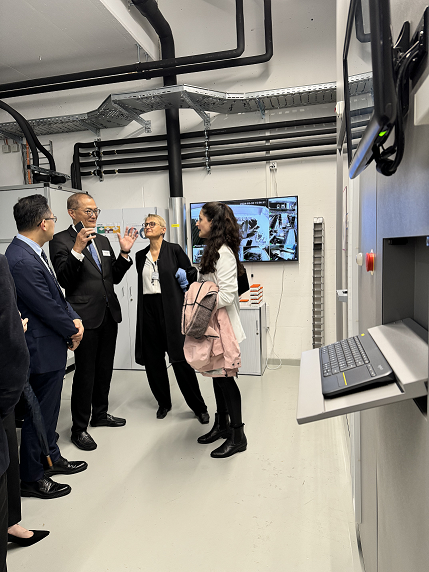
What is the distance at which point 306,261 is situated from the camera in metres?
4.62

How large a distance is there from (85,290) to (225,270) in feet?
3.56

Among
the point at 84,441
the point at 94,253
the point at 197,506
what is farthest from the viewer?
the point at 94,253

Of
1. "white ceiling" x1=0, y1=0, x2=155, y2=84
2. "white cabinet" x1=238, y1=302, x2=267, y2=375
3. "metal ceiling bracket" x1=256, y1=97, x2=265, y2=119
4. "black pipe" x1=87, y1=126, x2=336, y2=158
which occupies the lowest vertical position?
"white cabinet" x1=238, y1=302, x2=267, y2=375

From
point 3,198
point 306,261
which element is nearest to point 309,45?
point 306,261

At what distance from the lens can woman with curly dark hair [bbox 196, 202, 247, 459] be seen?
2.55m

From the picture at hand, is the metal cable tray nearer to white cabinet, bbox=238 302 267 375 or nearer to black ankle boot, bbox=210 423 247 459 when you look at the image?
white cabinet, bbox=238 302 267 375

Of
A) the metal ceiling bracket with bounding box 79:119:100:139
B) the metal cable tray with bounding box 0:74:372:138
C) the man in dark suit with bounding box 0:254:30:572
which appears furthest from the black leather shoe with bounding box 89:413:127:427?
the metal ceiling bracket with bounding box 79:119:100:139

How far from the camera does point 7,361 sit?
136cm

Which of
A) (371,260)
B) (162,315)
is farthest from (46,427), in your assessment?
(371,260)

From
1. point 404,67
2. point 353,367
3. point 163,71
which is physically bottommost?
point 353,367

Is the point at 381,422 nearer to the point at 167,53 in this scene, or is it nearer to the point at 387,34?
the point at 387,34

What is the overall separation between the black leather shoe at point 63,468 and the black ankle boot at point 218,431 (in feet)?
2.65

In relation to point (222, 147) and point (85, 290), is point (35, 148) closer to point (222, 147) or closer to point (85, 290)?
point (222, 147)

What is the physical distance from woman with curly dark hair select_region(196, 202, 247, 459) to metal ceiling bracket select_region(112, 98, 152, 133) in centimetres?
226
